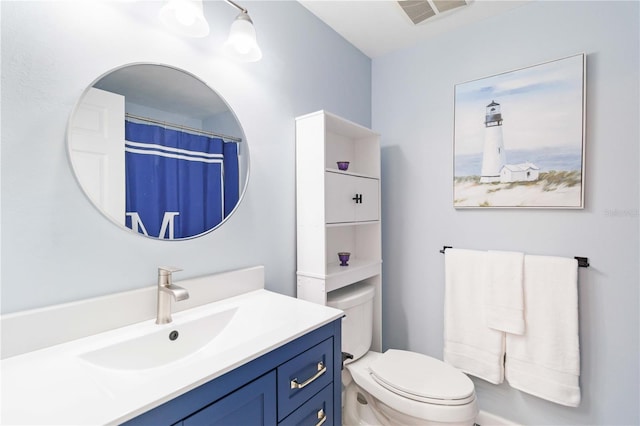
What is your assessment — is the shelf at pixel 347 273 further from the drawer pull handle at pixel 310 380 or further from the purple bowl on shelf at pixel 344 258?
the drawer pull handle at pixel 310 380

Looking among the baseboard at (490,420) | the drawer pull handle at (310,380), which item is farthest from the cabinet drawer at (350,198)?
the baseboard at (490,420)

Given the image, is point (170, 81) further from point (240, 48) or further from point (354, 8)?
point (354, 8)

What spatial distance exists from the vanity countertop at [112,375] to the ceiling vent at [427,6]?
1.57m

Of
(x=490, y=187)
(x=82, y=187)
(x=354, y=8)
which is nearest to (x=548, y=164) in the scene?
(x=490, y=187)

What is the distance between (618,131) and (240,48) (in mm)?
1729

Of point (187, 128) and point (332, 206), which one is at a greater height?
point (187, 128)

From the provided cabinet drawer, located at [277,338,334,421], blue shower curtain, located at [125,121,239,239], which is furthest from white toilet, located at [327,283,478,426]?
blue shower curtain, located at [125,121,239,239]

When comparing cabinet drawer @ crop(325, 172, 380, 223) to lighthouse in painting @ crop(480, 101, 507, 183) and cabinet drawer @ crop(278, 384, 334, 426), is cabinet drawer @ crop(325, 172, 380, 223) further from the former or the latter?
cabinet drawer @ crop(278, 384, 334, 426)

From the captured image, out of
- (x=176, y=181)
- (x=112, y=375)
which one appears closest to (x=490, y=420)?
(x=112, y=375)

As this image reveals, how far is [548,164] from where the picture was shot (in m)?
1.53

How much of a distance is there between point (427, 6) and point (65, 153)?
1.73 metres

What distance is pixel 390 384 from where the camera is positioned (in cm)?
138

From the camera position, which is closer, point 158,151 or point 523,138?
point 158,151

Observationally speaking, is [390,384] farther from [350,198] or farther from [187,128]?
[187,128]
